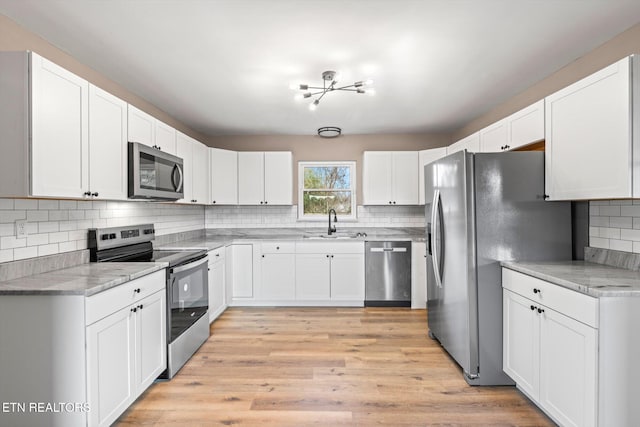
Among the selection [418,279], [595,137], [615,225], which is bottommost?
[418,279]

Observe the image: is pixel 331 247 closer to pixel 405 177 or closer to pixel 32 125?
pixel 405 177

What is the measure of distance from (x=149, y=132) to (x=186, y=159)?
2.74ft

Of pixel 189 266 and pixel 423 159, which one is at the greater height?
pixel 423 159

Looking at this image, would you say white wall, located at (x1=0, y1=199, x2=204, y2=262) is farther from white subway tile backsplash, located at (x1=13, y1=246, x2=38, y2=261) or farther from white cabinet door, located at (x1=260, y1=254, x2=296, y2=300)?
white cabinet door, located at (x1=260, y1=254, x2=296, y2=300)

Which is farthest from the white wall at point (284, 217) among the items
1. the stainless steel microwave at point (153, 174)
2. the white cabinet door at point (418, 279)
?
the stainless steel microwave at point (153, 174)

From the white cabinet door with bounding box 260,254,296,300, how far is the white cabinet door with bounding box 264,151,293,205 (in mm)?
852

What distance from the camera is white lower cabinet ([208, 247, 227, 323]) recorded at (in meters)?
3.63

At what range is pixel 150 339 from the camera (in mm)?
2271

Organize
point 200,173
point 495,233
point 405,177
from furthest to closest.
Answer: point 405,177 < point 200,173 < point 495,233

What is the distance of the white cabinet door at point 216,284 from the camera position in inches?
143

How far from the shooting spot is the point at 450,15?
1979mm

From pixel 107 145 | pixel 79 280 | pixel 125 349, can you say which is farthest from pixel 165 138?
pixel 125 349

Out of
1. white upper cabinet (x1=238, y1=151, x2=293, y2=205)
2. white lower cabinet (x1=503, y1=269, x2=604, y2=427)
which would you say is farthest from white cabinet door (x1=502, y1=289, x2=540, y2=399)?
white upper cabinet (x1=238, y1=151, x2=293, y2=205)

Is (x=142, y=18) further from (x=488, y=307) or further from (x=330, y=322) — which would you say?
(x=330, y=322)
